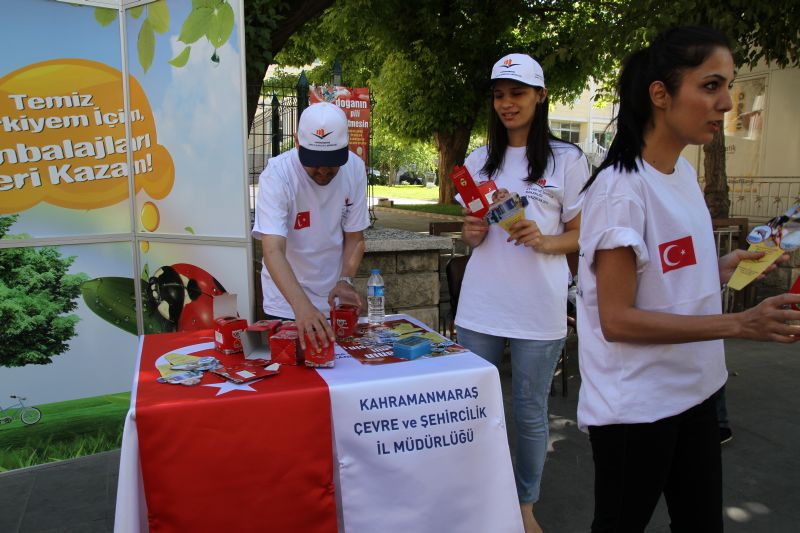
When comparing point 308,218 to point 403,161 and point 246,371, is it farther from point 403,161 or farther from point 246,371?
point 403,161

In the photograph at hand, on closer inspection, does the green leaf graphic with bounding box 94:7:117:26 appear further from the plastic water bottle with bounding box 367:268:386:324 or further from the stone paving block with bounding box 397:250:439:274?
the stone paving block with bounding box 397:250:439:274

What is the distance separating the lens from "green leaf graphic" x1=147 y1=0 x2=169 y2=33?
342 centimetres

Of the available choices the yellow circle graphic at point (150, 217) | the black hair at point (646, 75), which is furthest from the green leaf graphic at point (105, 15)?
the black hair at point (646, 75)

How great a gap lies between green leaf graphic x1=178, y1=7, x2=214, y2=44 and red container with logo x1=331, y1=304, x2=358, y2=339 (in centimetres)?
182

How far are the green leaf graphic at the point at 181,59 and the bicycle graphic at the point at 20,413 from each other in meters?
2.03

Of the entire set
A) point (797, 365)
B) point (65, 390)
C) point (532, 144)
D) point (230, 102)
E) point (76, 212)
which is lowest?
point (797, 365)

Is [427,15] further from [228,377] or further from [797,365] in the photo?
[228,377]

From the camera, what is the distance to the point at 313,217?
2721 millimetres

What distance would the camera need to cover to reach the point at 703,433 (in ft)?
5.53

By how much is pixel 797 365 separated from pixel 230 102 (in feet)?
17.0

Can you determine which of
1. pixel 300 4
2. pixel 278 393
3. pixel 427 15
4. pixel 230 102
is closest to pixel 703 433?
pixel 278 393

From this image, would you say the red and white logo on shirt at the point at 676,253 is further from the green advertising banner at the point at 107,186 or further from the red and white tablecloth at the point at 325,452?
the green advertising banner at the point at 107,186

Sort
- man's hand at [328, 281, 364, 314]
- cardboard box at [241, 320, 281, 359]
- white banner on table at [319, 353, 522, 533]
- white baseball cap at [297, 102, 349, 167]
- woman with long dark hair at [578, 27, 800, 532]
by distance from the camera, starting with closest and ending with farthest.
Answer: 1. woman with long dark hair at [578, 27, 800, 532]
2. white banner on table at [319, 353, 522, 533]
3. cardboard box at [241, 320, 281, 359]
4. white baseball cap at [297, 102, 349, 167]
5. man's hand at [328, 281, 364, 314]

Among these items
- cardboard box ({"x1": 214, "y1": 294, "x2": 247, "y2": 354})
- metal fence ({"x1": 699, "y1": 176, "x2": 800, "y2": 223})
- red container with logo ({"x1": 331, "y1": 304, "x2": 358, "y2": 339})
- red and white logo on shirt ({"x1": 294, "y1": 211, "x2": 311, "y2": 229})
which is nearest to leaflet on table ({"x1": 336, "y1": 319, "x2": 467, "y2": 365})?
red container with logo ({"x1": 331, "y1": 304, "x2": 358, "y2": 339})
